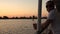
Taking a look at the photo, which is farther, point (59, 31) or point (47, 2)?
point (47, 2)

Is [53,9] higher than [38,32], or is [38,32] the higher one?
[53,9]

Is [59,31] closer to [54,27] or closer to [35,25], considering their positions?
[54,27]

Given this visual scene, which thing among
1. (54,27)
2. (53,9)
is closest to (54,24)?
(54,27)

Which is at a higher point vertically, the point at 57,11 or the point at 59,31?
the point at 57,11

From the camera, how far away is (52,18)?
343 centimetres

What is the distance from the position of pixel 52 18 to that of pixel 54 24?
0.09m

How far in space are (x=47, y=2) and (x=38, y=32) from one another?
0.50 meters

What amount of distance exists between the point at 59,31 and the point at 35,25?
1.35 feet

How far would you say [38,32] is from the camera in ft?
11.8

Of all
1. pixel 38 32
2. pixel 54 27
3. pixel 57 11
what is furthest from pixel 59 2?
Result: pixel 38 32

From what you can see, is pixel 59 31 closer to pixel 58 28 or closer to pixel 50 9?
pixel 58 28

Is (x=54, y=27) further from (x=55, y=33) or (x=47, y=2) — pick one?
(x=47, y=2)

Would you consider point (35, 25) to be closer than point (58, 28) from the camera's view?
No

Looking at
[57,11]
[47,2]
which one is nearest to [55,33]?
[57,11]
